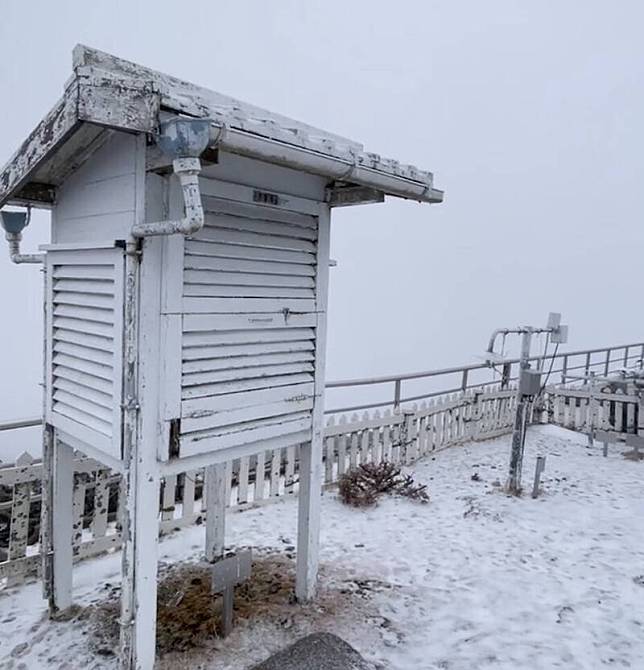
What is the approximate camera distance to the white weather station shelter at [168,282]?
81.3 inches

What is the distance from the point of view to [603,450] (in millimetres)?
7113

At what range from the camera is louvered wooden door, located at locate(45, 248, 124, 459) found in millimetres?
2369

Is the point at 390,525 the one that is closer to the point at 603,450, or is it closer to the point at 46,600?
the point at 46,600

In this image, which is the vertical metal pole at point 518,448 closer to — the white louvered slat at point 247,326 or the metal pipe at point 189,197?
the white louvered slat at point 247,326

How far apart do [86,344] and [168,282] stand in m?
0.63

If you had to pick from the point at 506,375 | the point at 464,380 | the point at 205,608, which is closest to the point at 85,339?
the point at 205,608

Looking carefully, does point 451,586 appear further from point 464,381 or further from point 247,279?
point 464,381

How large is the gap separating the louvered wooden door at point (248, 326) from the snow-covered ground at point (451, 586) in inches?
46.6

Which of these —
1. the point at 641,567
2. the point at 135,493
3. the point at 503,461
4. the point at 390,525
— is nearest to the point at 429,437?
the point at 503,461

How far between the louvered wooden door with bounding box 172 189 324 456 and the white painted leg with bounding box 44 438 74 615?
3.32ft

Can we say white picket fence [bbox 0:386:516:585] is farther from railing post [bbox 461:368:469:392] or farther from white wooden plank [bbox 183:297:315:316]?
white wooden plank [bbox 183:297:315:316]

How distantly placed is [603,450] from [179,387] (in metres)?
6.56

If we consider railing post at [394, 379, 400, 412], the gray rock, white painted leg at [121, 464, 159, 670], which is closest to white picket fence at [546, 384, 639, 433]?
railing post at [394, 379, 400, 412]

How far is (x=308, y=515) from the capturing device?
10.3ft
